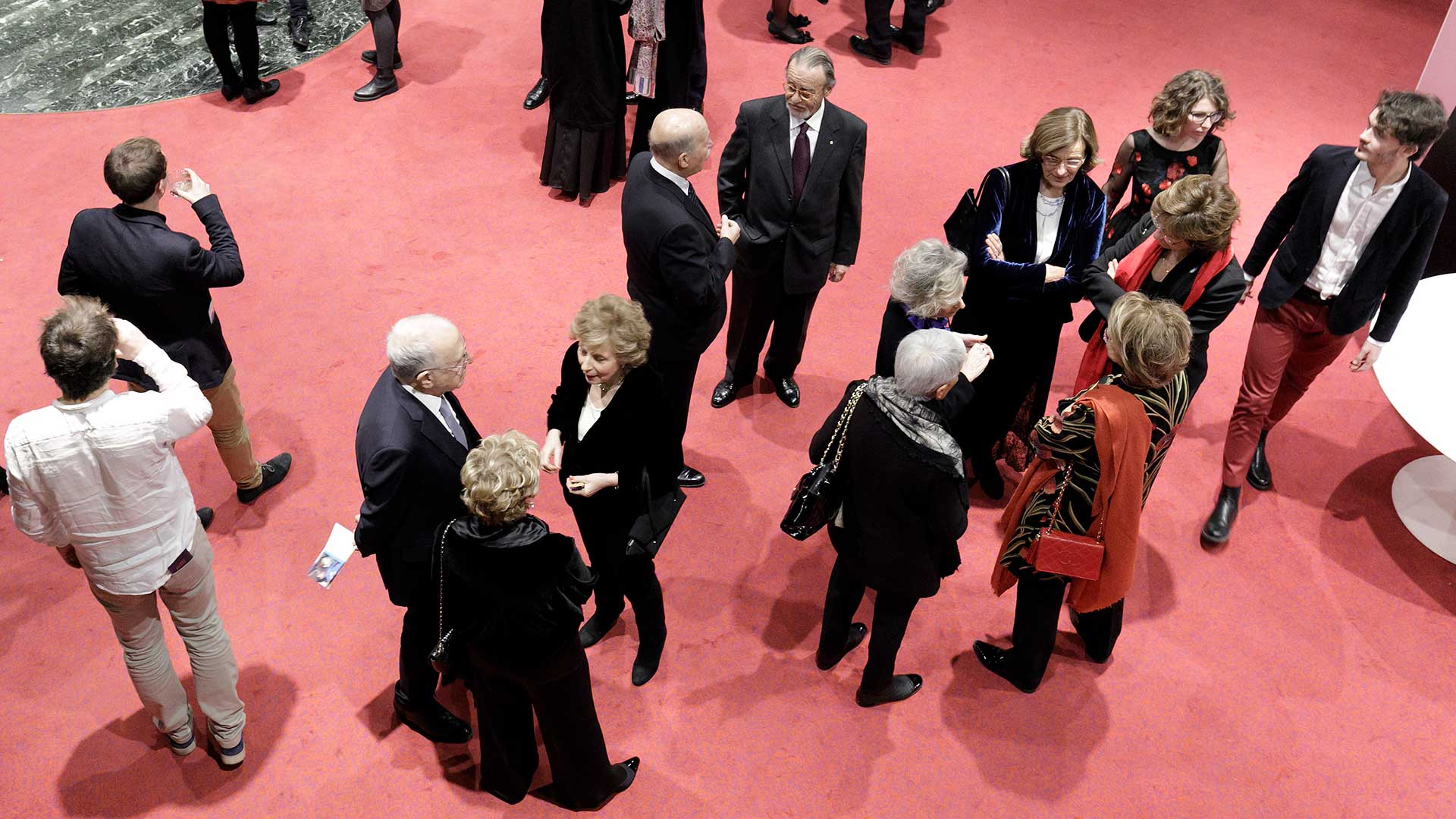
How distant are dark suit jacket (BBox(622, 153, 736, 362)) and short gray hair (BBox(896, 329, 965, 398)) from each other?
1.03 meters

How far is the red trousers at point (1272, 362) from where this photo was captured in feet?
13.7

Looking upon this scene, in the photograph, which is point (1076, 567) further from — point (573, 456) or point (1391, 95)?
point (1391, 95)

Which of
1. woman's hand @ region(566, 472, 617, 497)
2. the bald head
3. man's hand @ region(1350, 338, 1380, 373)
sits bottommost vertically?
woman's hand @ region(566, 472, 617, 497)

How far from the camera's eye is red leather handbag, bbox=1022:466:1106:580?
127 inches

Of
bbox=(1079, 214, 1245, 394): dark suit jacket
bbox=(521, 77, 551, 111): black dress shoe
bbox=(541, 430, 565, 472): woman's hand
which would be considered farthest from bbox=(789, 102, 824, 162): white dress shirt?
bbox=(521, 77, 551, 111): black dress shoe

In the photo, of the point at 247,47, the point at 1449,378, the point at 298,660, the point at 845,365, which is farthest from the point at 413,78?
the point at 1449,378

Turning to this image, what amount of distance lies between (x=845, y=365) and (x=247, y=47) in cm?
418

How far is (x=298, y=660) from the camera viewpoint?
3.71 m

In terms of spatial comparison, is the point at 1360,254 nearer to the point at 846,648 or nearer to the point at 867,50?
the point at 846,648

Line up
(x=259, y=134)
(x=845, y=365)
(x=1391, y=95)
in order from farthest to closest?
(x=259, y=134) → (x=845, y=365) → (x=1391, y=95)

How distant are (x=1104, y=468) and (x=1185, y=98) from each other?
1.86 metres

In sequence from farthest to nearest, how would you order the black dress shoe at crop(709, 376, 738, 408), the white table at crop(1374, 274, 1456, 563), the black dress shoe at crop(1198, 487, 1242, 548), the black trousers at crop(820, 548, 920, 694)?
the black dress shoe at crop(709, 376, 738, 408)
the black dress shoe at crop(1198, 487, 1242, 548)
the white table at crop(1374, 274, 1456, 563)
the black trousers at crop(820, 548, 920, 694)

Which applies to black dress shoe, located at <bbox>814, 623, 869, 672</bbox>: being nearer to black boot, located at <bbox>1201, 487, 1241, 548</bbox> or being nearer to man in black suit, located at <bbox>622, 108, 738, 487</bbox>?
man in black suit, located at <bbox>622, 108, 738, 487</bbox>

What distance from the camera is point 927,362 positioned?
9.23ft
